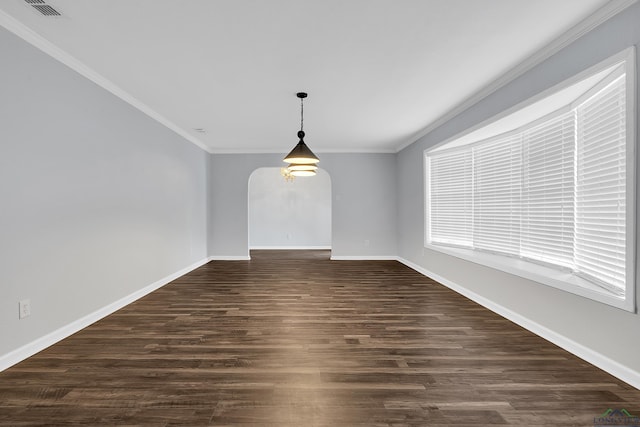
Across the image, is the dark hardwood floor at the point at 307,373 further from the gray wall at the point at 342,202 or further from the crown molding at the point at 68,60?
the gray wall at the point at 342,202

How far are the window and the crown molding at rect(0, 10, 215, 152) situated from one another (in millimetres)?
4393

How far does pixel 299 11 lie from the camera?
2.20m

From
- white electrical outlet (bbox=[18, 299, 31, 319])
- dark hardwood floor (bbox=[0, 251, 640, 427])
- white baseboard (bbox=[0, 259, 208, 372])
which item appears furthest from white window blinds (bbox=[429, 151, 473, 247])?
white electrical outlet (bbox=[18, 299, 31, 319])

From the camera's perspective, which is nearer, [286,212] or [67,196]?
[67,196]

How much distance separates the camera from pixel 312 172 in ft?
15.0

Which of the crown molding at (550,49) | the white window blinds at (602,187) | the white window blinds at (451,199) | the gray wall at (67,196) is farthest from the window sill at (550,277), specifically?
the gray wall at (67,196)

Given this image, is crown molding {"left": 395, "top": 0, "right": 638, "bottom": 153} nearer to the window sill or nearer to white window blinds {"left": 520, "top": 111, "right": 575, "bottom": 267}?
white window blinds {"left": 520, "top": 111, "right": 575, "bottom": 267}

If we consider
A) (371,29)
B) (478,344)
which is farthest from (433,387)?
(371,29)

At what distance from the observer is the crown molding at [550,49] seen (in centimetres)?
211

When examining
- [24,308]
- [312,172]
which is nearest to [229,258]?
[312,172]
